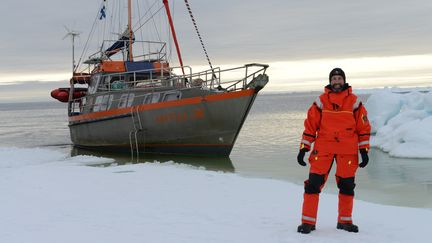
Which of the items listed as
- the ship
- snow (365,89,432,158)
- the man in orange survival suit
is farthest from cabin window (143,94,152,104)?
the man in orange survival suit

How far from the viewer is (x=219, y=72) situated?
11.8 metres

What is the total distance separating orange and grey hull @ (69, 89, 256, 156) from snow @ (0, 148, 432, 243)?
3873 mm

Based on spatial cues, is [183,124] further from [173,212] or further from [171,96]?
[173,212]

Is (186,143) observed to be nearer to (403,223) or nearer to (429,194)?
(429,194)

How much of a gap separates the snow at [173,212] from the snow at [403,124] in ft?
22.6

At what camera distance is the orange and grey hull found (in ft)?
37.8

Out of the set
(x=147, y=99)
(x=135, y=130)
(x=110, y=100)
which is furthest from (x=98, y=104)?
(x=147, y=99)

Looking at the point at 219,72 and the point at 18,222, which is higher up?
the point at 219,72

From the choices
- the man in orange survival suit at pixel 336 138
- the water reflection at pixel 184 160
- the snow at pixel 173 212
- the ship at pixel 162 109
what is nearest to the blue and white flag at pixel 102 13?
the ship at pixel 162 109

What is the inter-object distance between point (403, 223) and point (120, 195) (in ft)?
11.8

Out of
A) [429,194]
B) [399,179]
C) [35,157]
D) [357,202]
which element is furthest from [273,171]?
[35,157]

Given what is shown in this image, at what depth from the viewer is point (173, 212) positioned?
5066 mm

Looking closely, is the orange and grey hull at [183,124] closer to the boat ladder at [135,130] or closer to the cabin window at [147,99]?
the boat ladder at [135,130]

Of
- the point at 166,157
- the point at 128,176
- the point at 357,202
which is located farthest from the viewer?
the point at 166,157
